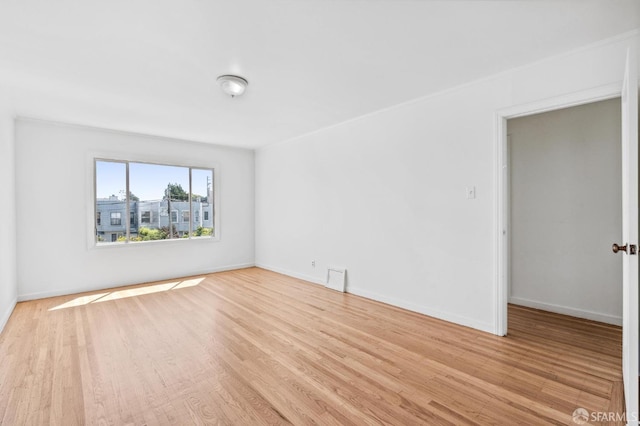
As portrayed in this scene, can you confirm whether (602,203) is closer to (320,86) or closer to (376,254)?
(376,254)

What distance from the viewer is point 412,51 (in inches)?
100

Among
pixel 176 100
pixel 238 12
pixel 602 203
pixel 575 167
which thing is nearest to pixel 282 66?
pixel 238 12

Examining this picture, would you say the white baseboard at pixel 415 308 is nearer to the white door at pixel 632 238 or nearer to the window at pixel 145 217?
the white door at pixel 632 238

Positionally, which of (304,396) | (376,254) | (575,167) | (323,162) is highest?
(323,162)

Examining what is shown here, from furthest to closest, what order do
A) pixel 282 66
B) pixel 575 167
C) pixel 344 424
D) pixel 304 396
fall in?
pixel 575 167, pixel 282 66, pixel 304 396, pixel 344 424

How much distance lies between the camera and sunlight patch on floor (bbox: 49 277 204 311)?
4.08m

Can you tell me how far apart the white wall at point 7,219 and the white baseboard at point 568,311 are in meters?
5.94

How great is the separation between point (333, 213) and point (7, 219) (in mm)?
4089

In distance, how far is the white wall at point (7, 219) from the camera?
3309 mm

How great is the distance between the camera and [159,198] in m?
5.43

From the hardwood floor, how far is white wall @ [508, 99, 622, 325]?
326 mm

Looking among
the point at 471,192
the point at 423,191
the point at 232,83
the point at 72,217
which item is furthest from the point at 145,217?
the point at 471,192

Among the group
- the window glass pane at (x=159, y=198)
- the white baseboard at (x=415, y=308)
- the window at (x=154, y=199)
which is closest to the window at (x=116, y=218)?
the window at (x=154, y=199)

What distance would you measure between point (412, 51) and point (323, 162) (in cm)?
256
